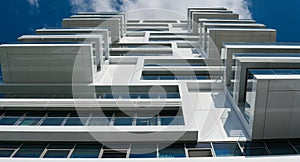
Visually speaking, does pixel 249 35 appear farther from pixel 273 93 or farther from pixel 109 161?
pixel 109 161

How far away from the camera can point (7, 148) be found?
48.8 ft

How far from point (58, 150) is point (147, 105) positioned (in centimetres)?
568

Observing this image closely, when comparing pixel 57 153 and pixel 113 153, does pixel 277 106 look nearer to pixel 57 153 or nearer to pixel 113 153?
pixel 113 153

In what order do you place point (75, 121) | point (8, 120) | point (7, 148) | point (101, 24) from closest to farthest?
1. point (7, 148)
2. point (75, 121)
3. point (8, 120)
4. point (101, 24)

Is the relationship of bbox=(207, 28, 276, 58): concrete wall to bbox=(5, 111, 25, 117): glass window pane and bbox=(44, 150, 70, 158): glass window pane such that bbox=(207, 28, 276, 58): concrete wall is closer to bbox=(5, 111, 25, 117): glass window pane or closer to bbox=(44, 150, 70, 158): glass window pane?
bbox=(5, 111, 25, 117): glass window pane

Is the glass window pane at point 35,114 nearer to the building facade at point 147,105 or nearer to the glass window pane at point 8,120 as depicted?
the building facade at point 147,105

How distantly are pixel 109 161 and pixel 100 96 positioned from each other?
964 centimetres

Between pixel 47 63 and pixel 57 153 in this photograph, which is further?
pixel 47 63

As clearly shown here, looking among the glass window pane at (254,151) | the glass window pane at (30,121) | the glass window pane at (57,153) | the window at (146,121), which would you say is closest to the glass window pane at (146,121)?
the window at (146,121)

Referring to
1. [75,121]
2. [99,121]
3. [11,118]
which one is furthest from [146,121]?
[11,118]

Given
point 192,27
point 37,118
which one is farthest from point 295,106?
point 192,27

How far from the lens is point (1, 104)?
60.4 feet

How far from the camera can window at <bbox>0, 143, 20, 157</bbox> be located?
47.3 ft

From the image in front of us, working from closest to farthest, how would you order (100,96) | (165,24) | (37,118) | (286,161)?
1. (286,161)
2. (37,118)
3. (100,96)
4. (165,24)
